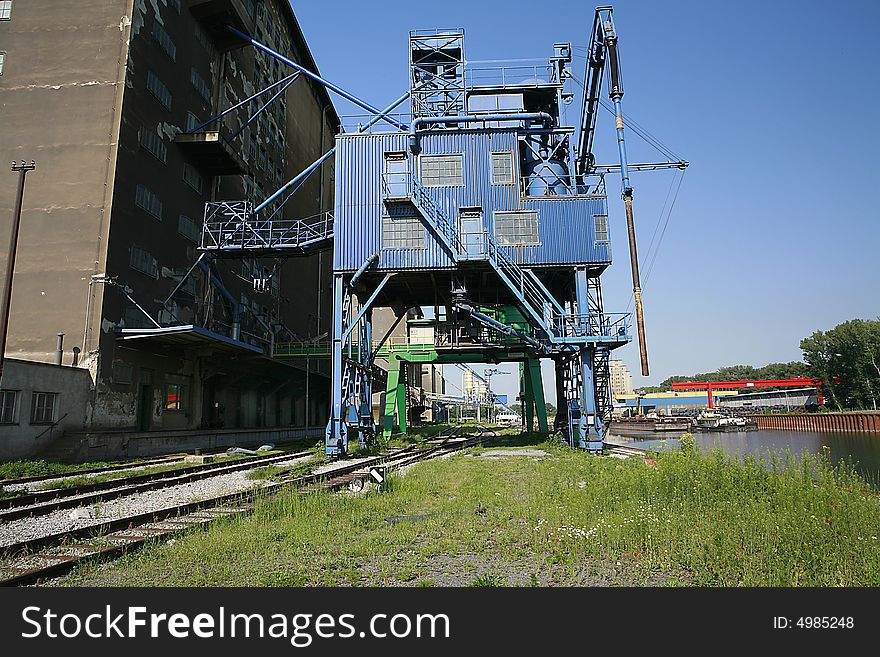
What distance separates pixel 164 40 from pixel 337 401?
19.7 m

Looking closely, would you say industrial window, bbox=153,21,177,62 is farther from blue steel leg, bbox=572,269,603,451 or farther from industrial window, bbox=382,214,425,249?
blue steel leg, bbox=572,269,603,451

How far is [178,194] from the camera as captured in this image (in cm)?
2780

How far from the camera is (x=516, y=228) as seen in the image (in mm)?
23453

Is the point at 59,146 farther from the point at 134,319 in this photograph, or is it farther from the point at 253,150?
the point at 253,150

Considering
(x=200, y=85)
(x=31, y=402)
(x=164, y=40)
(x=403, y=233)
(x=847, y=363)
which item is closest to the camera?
(x=31, y=402)

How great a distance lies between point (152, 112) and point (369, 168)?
35.5ft

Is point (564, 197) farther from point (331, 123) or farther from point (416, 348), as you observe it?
point (331, 123)

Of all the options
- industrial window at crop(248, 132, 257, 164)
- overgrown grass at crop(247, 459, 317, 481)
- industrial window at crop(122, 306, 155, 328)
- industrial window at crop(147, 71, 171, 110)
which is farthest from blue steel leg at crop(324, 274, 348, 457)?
industrial window at crop(248, 132, 257, 164)

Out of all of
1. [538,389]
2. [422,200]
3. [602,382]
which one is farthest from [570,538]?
[538,389]

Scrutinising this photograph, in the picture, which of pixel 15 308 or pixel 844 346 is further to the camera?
pixel 844 346

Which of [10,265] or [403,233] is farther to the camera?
[403,233]

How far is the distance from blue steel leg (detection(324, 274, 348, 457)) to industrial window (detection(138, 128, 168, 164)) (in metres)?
11.0

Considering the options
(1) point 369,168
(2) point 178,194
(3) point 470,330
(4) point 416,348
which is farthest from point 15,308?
(3) point 470,330

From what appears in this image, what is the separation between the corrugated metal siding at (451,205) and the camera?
23.1 m
